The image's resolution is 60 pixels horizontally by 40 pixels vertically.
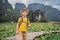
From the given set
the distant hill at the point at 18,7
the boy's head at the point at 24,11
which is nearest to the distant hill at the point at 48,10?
the distant hill at the point at 18,7

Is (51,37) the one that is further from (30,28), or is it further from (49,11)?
(49,11)

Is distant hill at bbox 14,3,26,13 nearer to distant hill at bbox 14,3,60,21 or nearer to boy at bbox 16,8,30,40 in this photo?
distant hill at bbox 14,3,60,21

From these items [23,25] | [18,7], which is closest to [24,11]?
[23,25]

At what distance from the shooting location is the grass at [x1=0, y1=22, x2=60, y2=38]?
8.05 metres

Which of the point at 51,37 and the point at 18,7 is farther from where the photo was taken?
the point at 18,7

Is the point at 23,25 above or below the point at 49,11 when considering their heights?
below

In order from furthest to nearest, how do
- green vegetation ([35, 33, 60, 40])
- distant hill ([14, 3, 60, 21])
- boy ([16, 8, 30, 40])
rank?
distant hill ([14, 3, 60, 21]), green vegetation ([35, 33, 60, 40]), boy ([16, 8, 30, 40])

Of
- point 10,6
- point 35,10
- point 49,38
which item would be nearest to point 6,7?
point 10,6

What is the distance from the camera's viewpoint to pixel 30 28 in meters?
8.09

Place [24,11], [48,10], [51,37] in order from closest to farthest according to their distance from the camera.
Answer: [24,11] < [51,37] < [48,10]

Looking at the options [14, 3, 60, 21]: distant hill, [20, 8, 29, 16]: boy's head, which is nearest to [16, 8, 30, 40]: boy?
[20, 8, 29, 16]: boy's head

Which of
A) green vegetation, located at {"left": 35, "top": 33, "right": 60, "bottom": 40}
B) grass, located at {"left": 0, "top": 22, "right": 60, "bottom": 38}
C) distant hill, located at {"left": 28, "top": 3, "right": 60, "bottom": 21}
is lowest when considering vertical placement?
green vegetation, located at {"left": 35, "top": 33, "right": 60, "bottom": 40}

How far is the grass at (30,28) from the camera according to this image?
26.4 feet

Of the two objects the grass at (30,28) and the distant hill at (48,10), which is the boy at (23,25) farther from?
the distant hill at (48,10)
